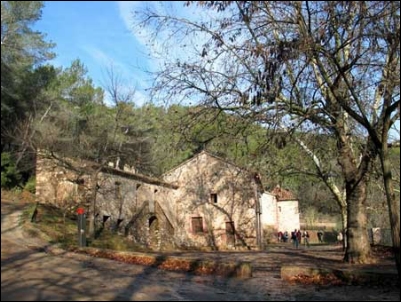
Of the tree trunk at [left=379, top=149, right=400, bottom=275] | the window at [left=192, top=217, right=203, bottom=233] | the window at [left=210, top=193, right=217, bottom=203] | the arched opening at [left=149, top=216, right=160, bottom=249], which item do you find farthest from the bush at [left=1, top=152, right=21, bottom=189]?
the tree trunk at [left=379, top=149, right=400, bottom=275]

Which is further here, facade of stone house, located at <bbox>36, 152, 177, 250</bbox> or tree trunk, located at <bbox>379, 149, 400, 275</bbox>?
facade of stone house, located at <bbox>36, 152, 177, 250</bbox>

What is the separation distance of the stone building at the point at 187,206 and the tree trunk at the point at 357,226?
18.6 metres

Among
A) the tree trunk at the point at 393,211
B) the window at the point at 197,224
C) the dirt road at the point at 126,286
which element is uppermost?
the window at the point at 197,224

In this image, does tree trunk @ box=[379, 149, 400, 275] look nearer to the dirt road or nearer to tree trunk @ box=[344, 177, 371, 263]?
the dirt road

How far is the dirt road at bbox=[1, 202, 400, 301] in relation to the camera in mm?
9143

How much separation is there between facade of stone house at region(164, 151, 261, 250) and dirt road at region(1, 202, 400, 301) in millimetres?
29328

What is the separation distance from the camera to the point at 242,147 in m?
20.1

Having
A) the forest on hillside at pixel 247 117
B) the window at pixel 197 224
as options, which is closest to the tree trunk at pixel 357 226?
the forest on hillside at pixel 247 117

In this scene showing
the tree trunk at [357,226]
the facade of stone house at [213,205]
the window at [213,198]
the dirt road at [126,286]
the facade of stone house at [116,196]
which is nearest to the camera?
the dirt road at [126,286]

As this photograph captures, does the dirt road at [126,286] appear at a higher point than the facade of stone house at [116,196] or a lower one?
lower

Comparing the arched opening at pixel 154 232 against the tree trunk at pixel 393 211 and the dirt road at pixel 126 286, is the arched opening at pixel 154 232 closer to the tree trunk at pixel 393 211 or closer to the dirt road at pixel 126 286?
the dirt road at pixel 126 286

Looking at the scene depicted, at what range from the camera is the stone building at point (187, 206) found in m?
38.8

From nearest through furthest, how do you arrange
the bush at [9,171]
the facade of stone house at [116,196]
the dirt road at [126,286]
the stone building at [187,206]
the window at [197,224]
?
the dirt road at [126,286] → the bush at [9,171] → the facade of stone house at [116,196] → the stone building at [187,206] → the window at [197,224]

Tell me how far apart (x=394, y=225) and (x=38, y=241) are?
46.9 ft
